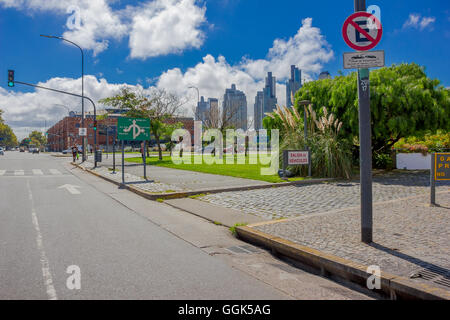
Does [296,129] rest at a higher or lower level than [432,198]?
higher

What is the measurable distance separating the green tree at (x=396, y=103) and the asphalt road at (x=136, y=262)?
10.7 metres

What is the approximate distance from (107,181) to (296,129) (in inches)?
361

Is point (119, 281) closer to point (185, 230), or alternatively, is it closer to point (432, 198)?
point (185, 230)

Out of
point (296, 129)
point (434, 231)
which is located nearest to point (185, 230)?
point (434, 231)

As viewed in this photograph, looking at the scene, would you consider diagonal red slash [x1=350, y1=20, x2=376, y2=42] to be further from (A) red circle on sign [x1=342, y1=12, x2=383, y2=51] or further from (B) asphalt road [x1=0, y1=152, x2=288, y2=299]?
(B) asphalt road [x1=0, y1=152, x2=288, y2=299]

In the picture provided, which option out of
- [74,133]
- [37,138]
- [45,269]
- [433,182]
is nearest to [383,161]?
[433,182]

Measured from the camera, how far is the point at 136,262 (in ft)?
15.4

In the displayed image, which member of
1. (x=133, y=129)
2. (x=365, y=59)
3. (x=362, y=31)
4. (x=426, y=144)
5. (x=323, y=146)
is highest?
(x=362, y=31)

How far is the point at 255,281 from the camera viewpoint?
4125 millimetres

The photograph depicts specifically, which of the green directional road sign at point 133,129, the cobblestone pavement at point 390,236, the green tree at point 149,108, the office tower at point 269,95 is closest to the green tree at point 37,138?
the office tower at point 269,95

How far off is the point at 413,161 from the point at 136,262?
18.2 meters

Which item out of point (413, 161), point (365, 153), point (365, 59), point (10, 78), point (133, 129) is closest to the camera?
point (365, 59)

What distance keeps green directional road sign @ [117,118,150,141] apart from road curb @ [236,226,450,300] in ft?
34.5

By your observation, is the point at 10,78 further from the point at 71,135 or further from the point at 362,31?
the point at 71,135
